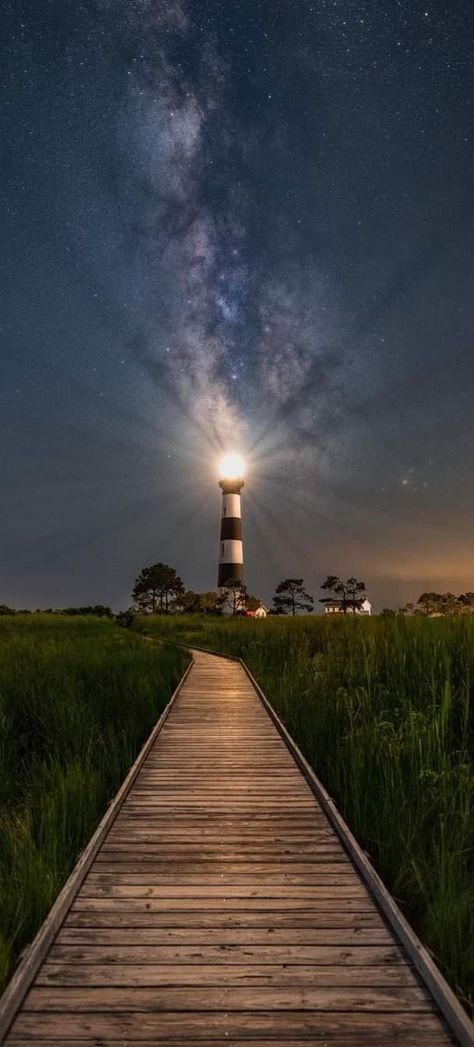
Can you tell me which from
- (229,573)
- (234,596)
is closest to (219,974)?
(234,596)

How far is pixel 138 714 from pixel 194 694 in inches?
83.1

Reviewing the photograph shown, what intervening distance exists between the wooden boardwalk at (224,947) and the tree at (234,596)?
39865mm

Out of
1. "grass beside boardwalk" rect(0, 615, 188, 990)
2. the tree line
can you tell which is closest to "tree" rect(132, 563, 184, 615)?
the tree line

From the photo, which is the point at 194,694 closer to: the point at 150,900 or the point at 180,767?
the point at 180,767

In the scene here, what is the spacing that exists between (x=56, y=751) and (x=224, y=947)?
3.84 m

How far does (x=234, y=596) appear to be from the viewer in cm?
4428

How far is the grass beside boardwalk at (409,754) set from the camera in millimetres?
3172

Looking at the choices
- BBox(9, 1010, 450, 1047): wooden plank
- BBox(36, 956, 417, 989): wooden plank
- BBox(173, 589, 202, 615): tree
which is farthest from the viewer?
BBox(173, 589, 202, 615): tree

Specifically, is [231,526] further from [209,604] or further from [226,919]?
[226,919]

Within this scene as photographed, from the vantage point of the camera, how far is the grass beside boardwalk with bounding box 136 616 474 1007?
10.4ft

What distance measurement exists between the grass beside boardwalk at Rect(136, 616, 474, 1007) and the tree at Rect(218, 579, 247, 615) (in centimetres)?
3260

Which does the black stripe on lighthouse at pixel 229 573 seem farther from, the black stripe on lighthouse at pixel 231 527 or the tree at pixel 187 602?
the tree at pixel 187 602

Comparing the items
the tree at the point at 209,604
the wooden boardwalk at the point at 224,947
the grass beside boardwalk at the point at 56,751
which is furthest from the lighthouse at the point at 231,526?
the wooden boardwalk at the point at 224,947

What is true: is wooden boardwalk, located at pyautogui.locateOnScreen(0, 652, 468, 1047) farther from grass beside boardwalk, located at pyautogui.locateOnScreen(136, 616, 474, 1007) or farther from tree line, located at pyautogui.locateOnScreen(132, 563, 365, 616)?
tree line, located at pyautogui.locateOnScreen(132, 563, 365, 616)
